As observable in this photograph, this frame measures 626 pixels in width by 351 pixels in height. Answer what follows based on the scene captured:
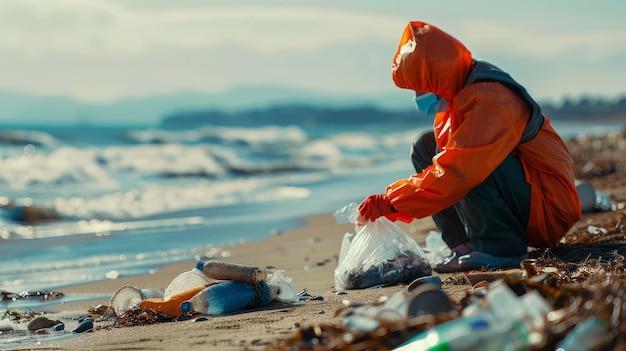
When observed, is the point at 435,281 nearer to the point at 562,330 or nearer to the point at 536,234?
the point at 536,234

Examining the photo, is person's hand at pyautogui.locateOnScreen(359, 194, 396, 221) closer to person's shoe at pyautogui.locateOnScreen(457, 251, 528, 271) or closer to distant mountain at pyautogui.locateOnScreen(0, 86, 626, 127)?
person's shoe at pyautogui.locateOnScreen(457, 251, 528, 271)

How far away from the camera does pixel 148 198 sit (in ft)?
38.5

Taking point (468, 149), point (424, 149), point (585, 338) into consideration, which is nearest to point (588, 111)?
point (424, 149)

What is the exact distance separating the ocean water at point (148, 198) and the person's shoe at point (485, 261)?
233 cm

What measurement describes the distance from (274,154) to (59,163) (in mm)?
6016

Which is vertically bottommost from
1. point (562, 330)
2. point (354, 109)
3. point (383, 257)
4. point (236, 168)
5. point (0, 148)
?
point (562, 330)

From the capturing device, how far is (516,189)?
178 inches

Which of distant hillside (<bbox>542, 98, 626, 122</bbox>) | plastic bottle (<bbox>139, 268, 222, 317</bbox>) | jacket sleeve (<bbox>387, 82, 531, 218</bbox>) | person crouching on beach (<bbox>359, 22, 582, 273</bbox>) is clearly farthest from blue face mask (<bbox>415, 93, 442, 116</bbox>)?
distant hillside (<bbox>542, 98, 626, 122</bbox>)

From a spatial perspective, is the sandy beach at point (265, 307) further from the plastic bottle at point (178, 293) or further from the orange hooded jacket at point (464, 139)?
the orange hooded jacket at point (464, 139)

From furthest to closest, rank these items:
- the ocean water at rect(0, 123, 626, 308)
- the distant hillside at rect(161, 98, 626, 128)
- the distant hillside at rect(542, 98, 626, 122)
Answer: the distant hillside at rect(161, 98, 626, 128) → the distant hillside at rect(542, 98, 626, 122) → the ocean water at rect(0, 123, 626, 308)

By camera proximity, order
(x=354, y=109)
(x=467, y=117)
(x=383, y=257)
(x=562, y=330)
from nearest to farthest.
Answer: (x=562, y=330) → (x=467, y=117) → (x=383, y=257) → (x=354, y=109)

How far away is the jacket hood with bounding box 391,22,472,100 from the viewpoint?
429 cm

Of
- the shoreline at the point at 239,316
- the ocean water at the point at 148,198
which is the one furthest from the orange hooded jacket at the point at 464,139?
the ocean water at the point at 148,198

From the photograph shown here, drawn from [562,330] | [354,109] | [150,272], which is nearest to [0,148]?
[150,272]
